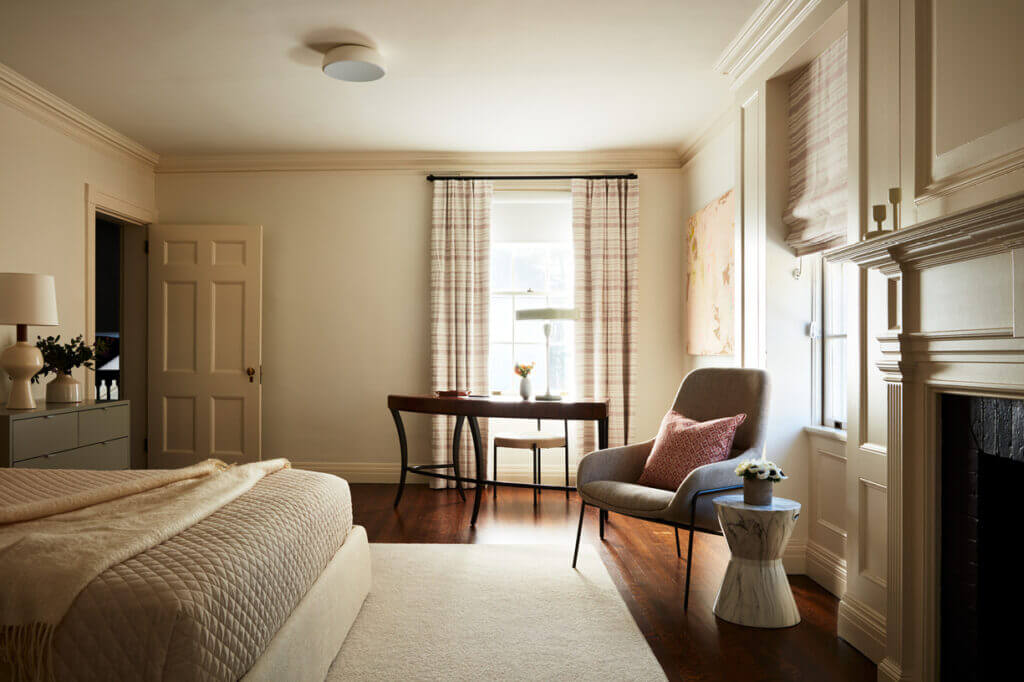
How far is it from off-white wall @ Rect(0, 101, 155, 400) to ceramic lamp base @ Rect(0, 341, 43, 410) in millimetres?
322

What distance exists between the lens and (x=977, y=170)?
6.15 feet

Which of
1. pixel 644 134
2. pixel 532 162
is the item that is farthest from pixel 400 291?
pixel 644 134

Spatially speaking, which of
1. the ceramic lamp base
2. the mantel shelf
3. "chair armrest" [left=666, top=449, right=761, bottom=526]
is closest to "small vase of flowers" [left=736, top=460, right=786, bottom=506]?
"chair armrest" [left=666, top=449, right=761, bottom=526]

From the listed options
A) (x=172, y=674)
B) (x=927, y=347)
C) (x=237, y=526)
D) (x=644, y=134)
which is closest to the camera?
(x=172, y=674)

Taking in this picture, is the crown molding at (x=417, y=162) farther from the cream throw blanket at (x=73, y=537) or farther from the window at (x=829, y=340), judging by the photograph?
the cream throw blanket at (x=73, y=537)

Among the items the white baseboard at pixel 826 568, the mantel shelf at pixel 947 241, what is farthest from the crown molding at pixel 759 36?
the white baseboard at pixel 826 568

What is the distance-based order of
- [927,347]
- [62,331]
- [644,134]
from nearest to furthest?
[927,347] → [62,331] → [644,134]

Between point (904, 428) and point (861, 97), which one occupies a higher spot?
point (861, 97)

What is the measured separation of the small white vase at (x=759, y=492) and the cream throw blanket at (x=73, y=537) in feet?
6.20

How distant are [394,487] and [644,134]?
3.31 metres

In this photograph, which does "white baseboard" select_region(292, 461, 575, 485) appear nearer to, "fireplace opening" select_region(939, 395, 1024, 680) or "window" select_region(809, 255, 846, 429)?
"window" select_region(809, 255, 846, 429)

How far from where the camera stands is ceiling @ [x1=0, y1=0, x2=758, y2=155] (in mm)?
3217

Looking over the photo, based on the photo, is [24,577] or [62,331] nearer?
[24,577]

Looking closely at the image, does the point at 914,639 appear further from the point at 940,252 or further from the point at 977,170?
the point at 977,170
